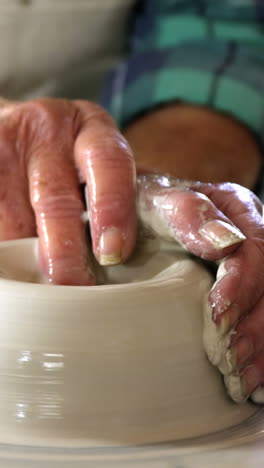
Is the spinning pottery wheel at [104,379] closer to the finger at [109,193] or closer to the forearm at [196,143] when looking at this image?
the finger at [109,193]

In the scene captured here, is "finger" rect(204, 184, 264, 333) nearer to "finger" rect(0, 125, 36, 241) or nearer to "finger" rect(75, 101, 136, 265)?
"finger" rect(75, 101, 136, 265)

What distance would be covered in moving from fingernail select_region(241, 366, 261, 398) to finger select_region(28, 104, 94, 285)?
176mm

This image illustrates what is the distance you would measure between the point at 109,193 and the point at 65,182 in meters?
0.08

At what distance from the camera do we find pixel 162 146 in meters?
1.45

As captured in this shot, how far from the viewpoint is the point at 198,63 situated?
1.58 meters

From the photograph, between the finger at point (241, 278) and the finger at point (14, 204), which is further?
the finger at point (14, 204)

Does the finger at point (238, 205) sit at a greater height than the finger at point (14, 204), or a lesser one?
greater

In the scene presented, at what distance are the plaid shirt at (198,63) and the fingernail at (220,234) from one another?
0.94 metres

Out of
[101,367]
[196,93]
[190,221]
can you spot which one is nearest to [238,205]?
[190,221]

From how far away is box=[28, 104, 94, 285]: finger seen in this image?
0.69 metres

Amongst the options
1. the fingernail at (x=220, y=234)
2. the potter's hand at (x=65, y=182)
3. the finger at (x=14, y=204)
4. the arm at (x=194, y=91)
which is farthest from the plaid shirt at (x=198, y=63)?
the fingernail at (x=220, y=234)

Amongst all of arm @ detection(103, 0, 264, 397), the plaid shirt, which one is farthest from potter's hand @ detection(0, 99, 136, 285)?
the plaid shirt

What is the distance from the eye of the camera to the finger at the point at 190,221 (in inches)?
24.7

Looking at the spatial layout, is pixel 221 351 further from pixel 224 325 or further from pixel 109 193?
pixel 109 193
